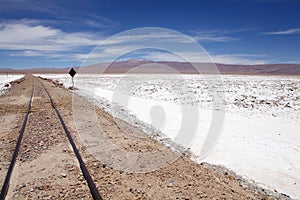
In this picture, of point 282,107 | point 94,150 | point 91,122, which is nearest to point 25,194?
point 94,150

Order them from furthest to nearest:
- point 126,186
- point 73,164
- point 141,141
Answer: point 141,141
point 73,164
point 126,186

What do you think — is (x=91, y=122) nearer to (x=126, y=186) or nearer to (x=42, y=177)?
(x=42, y=177)

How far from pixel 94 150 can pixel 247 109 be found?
1067cm

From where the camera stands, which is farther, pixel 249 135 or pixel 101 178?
pixel 249 135

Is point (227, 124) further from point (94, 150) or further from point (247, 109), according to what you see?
point (94, 150)

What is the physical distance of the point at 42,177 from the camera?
15.5 feet

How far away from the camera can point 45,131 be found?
26.0ft

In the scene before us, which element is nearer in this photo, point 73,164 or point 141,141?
point 73,164

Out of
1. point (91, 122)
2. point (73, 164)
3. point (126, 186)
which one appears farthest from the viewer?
point (91, 122)

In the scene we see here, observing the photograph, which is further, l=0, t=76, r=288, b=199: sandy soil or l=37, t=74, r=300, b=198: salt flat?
l=37, t=74, r=300, b=198: salt flat

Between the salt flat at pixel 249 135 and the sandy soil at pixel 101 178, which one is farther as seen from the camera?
the salt flat at pixel 249 135

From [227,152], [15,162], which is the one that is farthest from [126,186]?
[227,152]

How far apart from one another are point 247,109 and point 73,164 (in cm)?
1156

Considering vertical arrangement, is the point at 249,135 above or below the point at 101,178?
below
